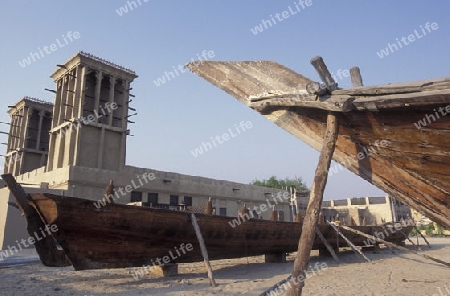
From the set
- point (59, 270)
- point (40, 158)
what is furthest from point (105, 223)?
point (40, 158)

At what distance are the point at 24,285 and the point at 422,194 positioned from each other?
853cm

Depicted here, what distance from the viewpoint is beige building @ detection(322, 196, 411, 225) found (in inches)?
1512

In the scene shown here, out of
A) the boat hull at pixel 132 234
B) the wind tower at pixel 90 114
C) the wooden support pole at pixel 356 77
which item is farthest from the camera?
the wind tower at pixel 90 114

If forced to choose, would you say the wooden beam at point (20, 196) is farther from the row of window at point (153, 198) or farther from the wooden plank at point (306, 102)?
the row of window at point (153, 198)

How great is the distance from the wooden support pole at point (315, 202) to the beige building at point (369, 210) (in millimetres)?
35736

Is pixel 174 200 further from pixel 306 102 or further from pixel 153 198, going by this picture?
pixel 306 102

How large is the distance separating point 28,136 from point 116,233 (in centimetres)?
3602

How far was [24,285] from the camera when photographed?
7.42 m

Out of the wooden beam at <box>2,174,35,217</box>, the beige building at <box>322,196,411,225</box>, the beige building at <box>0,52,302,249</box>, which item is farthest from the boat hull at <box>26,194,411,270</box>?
the beige building at <box>322,196,411,225</box>

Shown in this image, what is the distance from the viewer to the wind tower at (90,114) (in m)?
24.2

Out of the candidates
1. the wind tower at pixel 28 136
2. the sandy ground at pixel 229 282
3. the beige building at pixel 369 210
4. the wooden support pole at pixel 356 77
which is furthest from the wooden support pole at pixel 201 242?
the wind tower at pixel 28 136

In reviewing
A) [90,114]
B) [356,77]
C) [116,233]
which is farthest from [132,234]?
[90,114]

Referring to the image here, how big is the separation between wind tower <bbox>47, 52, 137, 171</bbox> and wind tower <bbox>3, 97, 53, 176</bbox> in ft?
33.8

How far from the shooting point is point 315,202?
2.87 m
